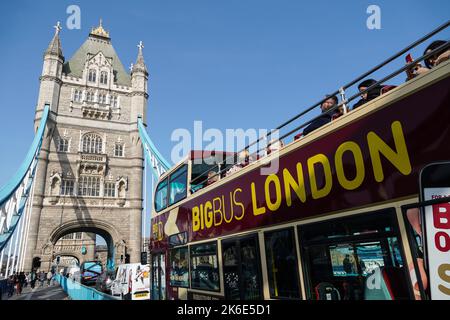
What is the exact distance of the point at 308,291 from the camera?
11.7 ft

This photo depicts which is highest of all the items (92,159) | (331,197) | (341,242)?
(92,159)

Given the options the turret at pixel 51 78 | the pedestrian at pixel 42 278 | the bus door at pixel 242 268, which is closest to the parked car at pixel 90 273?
the pedestrian at pixel 42 278

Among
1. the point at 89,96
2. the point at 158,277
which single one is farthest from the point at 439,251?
the point at 89,96

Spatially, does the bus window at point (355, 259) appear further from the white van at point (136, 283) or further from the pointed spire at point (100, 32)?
the pointed spire at point (100, 32)

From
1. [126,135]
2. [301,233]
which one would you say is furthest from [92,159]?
[301,233]

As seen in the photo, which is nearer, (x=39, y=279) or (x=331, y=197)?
(x=331, y=197)

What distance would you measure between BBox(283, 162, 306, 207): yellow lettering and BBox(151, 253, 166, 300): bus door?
4933mm

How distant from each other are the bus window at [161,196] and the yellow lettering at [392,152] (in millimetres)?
6373

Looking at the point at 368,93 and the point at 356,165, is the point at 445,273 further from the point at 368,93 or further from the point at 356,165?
the point at 368,93

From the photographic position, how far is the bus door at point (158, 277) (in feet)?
25.8

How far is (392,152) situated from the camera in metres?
A: 2.92
